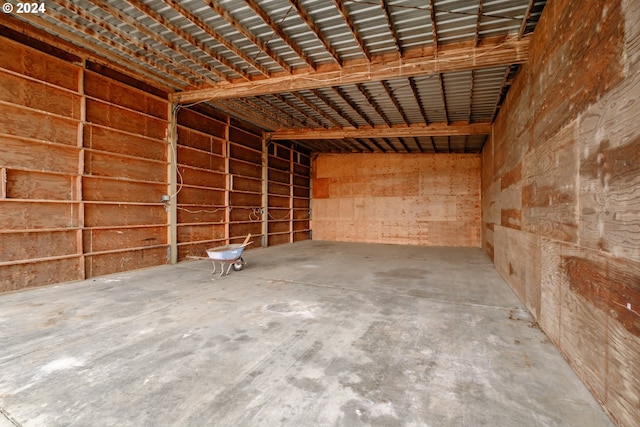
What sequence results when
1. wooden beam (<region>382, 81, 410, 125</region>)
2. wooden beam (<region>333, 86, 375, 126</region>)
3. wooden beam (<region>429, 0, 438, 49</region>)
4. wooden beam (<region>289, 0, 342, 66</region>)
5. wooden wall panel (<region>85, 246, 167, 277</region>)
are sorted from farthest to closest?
wooden beam (<region>333, 86, 375, 126</region>)
wooden beam (<region>382, 81, 410, 125</region>)
wooden wall panel (<region>85, 246, 167, 277</region>)
wooden beam (<region>289, 0, 342, 66</region>)
wooden beam (<region>429, 0, 438, 49</region>)

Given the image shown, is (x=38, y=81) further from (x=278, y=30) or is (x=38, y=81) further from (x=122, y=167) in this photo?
(x=278, y=30)

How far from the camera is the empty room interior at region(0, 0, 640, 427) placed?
74.0 inches

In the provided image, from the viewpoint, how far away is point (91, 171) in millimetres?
5434

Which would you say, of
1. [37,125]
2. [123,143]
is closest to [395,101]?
Result: [123,143]

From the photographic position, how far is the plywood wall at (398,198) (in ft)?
36.2

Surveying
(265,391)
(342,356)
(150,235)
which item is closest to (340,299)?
(342,356)

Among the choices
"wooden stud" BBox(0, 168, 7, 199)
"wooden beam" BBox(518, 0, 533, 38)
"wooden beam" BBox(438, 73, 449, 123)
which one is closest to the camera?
"wooden beam" BBox(518, 0, 533, 38)

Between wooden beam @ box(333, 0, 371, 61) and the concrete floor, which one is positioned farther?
wooden beam @ box(333, 0, 371, 61)

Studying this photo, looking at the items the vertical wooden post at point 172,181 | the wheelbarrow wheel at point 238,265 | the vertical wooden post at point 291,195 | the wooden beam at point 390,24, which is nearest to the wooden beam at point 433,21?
the wooden beam at point 390,24

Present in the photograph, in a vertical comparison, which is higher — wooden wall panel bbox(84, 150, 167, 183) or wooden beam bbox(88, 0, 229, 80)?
wooden beam bbox(88, 0, 229, 80)

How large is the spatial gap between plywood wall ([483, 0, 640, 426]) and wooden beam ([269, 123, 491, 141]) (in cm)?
488

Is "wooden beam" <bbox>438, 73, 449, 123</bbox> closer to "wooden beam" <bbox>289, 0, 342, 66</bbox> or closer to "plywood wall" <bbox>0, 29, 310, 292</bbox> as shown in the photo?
"wooden beam" <bbox>289, 0, 342, 66</bbox>

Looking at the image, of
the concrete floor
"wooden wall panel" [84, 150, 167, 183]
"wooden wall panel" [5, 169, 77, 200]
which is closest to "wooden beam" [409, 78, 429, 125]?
the concrete floor

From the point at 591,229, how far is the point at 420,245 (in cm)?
945
